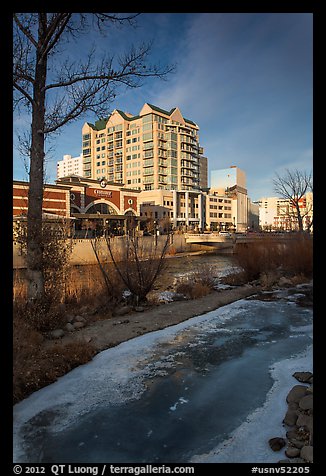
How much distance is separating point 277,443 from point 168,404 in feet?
5.16

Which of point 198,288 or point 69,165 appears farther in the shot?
point 69,165

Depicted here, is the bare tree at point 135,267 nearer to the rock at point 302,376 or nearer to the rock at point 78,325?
the rock at point 78,325

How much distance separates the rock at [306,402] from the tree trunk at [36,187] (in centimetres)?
621

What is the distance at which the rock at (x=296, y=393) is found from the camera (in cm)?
484

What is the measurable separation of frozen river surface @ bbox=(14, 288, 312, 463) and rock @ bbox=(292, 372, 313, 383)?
0.34 feet

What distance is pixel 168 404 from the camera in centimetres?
470

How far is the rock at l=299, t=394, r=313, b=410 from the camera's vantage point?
4.48 metres

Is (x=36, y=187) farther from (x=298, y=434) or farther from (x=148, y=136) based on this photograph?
(x=148, y=136)

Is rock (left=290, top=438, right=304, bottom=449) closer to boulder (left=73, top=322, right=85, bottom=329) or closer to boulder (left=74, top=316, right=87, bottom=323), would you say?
boulder (left=73, top=322, right=85, bottom=329)

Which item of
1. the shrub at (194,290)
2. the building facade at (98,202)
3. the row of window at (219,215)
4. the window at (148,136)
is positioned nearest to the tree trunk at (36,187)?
the shrub at (194,290)

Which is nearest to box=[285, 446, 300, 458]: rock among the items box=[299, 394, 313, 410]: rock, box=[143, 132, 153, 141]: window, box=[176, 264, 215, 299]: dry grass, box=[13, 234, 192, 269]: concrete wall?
box=[299, 394, 313, 410]: rock

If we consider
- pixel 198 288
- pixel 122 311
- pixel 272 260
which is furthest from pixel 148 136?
pixel 122 311
